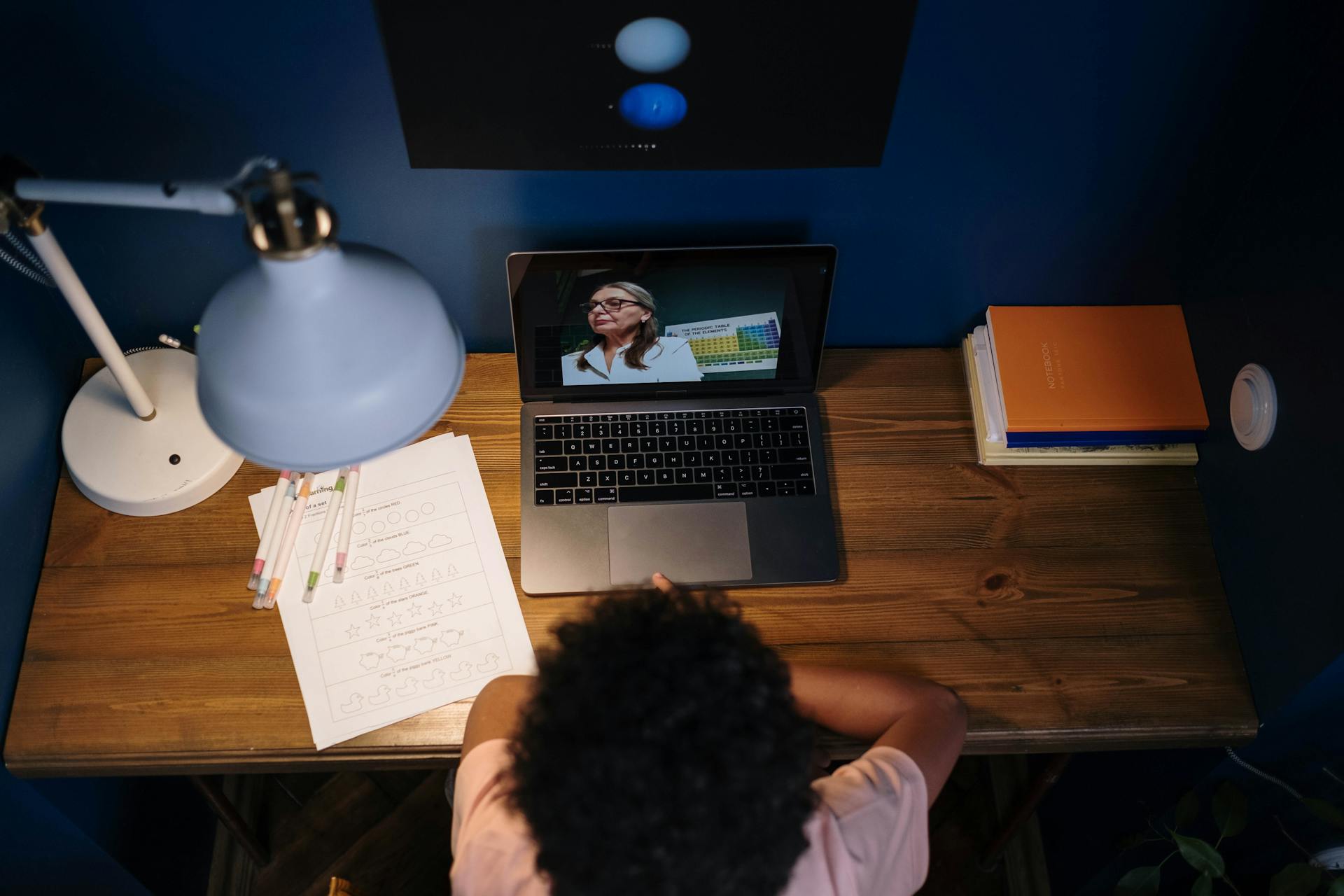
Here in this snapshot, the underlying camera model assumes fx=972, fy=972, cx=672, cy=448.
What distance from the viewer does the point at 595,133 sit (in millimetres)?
1045

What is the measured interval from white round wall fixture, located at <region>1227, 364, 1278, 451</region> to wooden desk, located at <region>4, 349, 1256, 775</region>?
131 mm

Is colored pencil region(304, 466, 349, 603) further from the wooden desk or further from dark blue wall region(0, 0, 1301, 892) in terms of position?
dark blue wall region(0, 0, 1301, 892)

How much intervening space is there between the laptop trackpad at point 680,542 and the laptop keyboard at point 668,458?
2cm

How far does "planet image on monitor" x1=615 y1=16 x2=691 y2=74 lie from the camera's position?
949 mm

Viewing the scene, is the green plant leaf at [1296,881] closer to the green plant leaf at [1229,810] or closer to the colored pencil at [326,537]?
the green plant leaf at [1229,810]

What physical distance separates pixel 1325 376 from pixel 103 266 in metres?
1.40

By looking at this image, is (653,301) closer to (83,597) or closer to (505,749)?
(505,749)

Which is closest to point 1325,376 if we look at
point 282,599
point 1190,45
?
point 1190,45

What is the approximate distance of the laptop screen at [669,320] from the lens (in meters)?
1.17

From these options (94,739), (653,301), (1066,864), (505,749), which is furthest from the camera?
(1066,864)

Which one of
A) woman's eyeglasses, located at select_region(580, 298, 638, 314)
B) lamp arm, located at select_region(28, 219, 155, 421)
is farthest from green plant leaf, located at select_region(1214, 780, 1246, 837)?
lamp arm, located at select_region(28, 219, 155, 421)

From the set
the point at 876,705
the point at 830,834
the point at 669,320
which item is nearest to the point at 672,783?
the point at 830,834

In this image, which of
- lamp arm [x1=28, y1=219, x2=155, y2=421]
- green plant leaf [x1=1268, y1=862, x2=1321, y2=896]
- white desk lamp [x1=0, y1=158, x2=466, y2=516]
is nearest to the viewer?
white desk lamp [x1=0, y1=158, x2=466, y2=516]

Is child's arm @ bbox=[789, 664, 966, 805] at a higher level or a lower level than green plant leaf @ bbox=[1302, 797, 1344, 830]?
higher
